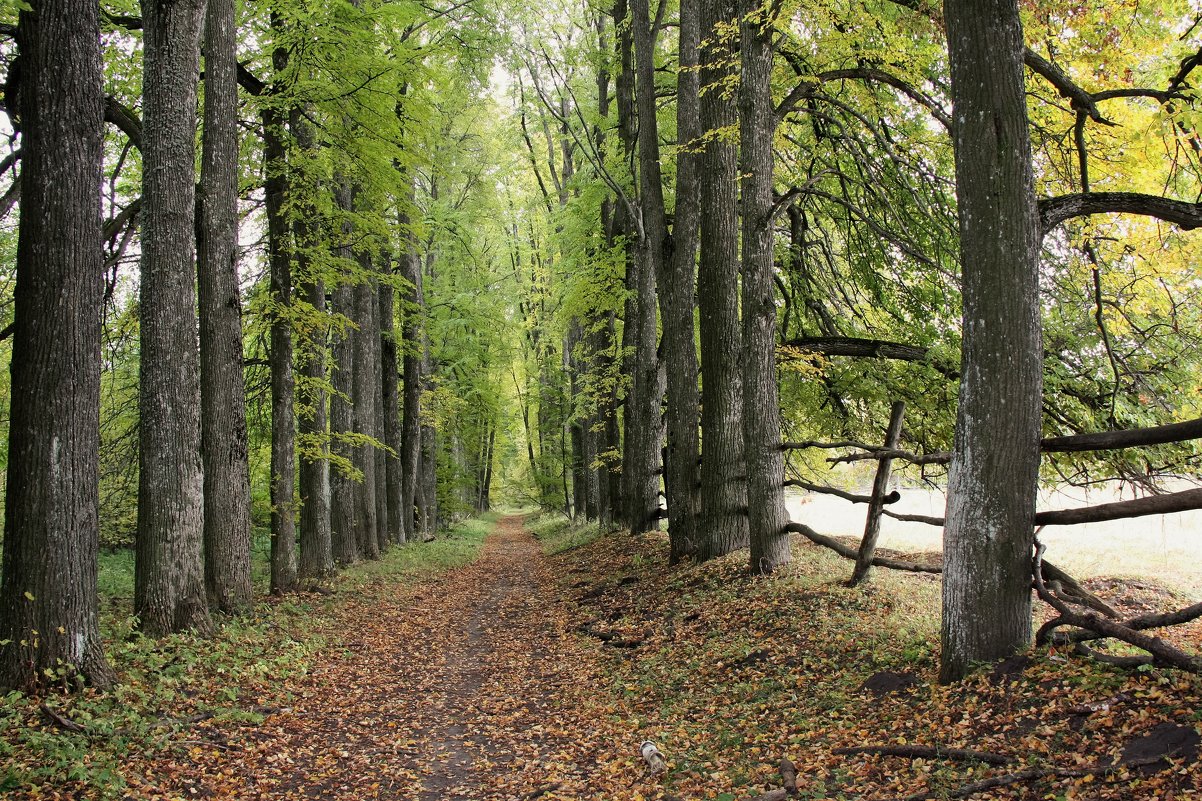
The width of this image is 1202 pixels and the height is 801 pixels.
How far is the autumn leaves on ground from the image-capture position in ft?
13.3

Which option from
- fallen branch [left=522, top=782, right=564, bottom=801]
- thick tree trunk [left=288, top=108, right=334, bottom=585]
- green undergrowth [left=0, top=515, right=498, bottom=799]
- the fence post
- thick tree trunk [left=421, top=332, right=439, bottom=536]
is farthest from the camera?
thick tree trunk [left=421, top=332, right=439, bottom=536]

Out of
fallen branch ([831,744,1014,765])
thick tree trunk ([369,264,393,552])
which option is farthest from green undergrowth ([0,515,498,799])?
thick tree trunk ([369,264,393,552])

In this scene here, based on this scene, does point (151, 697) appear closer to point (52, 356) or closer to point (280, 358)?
point (52, 356)

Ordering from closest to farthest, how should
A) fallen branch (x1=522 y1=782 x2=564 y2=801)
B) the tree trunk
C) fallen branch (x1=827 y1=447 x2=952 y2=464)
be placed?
fallen branch (x1=522 y1=782 x2=564 y2=801), fallen branch (x1=827 y1=447 x2=952 y2=464), the tree trunk

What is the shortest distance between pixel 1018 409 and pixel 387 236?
11.3m

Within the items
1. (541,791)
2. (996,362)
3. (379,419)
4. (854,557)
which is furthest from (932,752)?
(379,419)

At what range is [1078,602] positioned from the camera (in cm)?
524

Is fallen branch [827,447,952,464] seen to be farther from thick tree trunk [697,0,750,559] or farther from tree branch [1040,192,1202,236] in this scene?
thick tree trunk [697,0,750,559]

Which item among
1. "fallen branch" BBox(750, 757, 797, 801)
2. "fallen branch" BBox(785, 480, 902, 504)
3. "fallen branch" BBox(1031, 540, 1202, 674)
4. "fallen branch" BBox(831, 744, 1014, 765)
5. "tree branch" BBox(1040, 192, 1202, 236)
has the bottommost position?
"fallen branch" BBox(750, 757, 797, 801)

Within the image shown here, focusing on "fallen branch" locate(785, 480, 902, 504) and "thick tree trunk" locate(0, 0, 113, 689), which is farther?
"fallen branch" locate(785, 480, 902, 504)

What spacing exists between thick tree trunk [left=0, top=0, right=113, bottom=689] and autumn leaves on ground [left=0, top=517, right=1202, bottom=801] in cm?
59

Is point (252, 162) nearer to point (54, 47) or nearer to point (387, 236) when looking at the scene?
point (387, 236)

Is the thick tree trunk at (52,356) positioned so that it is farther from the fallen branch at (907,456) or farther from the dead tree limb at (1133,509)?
the dead tree limb at (1133,509)

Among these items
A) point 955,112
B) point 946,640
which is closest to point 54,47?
point 955,112
